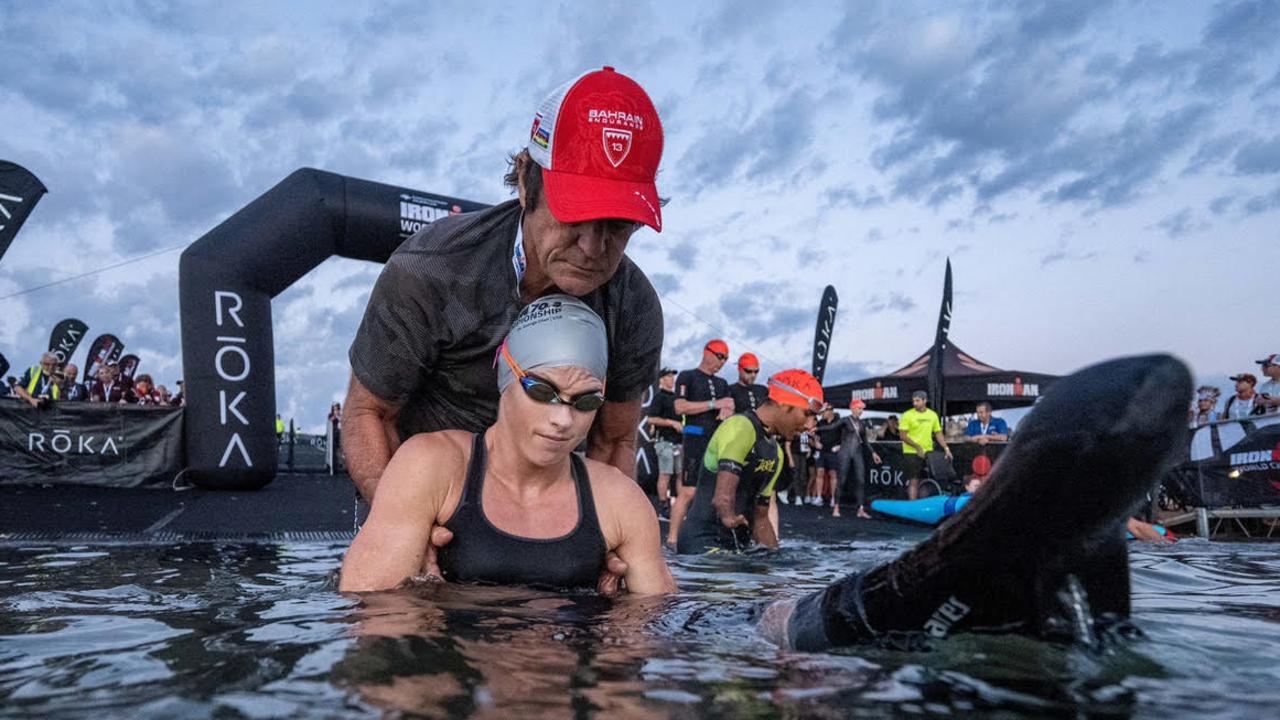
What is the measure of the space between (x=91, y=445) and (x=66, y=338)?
908 cm

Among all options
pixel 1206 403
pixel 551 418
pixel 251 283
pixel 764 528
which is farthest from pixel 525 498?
pixel 1206 403

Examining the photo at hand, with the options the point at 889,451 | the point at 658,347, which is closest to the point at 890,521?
the point at 889,451

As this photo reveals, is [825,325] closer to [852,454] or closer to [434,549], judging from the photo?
[852,454]

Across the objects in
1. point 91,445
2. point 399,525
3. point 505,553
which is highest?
point 91,445

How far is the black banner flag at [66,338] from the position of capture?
20031mm

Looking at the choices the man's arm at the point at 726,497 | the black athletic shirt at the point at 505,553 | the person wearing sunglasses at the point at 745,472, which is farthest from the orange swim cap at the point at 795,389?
the black athletic shirt at the point at 505,553

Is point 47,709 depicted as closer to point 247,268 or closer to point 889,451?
point 247,268

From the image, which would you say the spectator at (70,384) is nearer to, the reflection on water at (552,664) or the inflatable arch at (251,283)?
the inflatable arch at (251,283)

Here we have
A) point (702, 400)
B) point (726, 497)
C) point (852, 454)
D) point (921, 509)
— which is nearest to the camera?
point (726, 497)

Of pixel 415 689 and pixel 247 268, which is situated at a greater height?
pixel 247 268

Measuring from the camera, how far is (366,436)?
11.3 ft

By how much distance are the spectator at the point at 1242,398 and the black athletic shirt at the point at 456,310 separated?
9568 mm

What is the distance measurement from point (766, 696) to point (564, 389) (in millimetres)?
1441

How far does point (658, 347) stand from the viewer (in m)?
3.72
